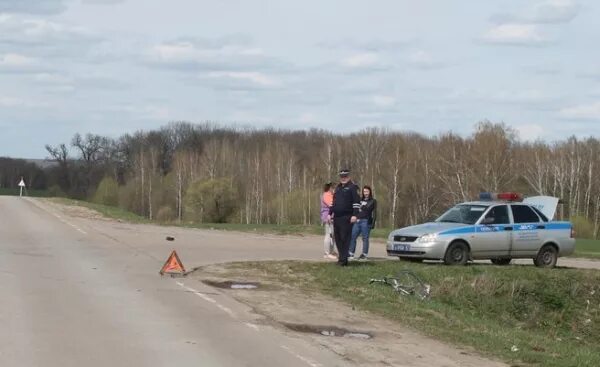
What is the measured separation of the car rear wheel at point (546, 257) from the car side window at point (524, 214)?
787mm

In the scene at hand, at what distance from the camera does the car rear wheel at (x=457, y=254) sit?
19.7 meters

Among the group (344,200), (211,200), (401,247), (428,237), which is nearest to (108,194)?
(211,200)

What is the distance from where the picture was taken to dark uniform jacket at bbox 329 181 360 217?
1789 cm

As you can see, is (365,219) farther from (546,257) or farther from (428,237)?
(546,257)

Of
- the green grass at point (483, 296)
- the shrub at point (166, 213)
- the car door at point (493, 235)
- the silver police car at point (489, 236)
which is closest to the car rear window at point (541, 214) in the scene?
the silver police car at point (489, 236)

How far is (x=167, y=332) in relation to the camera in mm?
10469

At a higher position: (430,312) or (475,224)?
(475,224)

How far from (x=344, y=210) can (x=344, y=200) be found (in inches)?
8.4

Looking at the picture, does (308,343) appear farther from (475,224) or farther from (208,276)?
(475,224)

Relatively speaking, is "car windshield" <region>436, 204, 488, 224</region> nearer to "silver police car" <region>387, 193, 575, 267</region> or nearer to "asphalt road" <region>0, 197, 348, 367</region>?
"silver police car" <region>387, 193, 575, 267</region>

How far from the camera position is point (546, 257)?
69.8 ft

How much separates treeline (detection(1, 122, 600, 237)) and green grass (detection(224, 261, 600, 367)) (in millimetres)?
49008

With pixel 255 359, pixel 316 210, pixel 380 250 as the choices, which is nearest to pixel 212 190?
pixel 316 210

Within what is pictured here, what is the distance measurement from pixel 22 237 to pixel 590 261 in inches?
731
